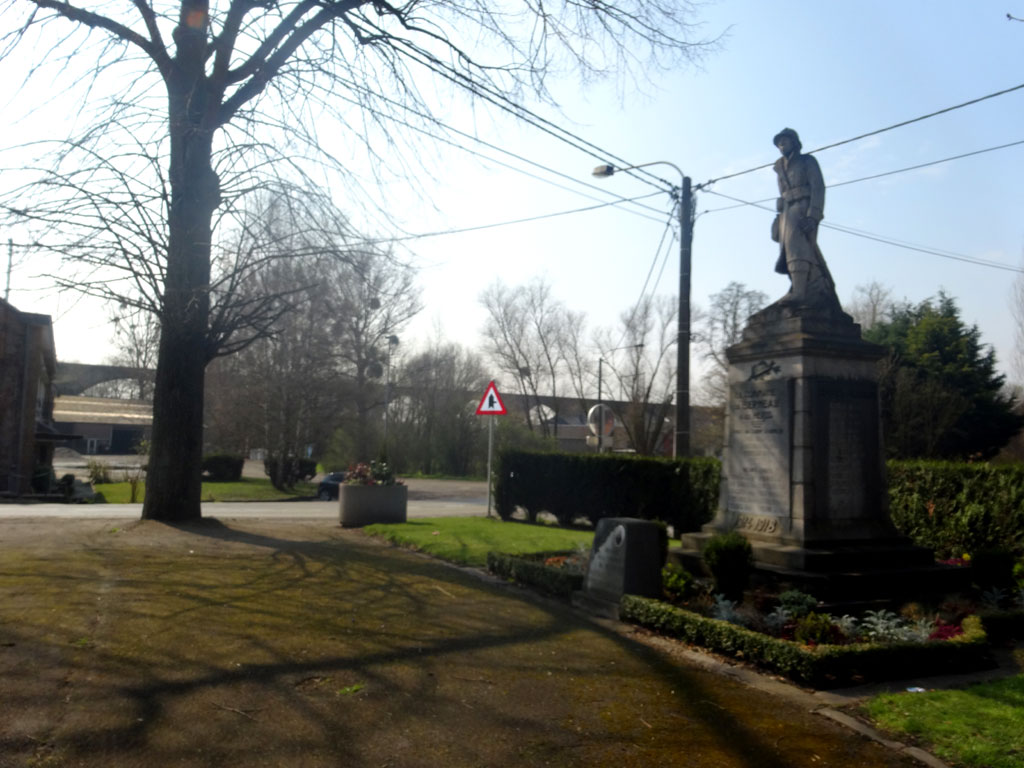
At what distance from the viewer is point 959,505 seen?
13078 millimetres

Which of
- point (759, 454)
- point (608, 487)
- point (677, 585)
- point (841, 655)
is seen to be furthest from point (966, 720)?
point (608, 487)

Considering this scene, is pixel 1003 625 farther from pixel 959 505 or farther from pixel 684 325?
pixel 684 325

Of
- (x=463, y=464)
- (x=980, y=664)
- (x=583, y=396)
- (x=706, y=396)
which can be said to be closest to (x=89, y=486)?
(x=463, y=464)

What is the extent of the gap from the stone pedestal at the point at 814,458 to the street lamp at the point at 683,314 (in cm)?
653

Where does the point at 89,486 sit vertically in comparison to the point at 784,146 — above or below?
below

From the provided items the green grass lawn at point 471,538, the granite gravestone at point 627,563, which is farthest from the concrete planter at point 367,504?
the granite gravestone at point 627,563

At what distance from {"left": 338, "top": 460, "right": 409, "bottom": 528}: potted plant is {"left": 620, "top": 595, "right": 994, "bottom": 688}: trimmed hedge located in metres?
10.0

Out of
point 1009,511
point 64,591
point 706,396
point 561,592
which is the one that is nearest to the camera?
point 64,591

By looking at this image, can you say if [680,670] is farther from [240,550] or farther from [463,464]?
[463,464]

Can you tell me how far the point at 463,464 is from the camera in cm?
5741

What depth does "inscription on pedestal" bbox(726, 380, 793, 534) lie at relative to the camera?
9352 mm

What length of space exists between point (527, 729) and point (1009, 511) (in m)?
10.4

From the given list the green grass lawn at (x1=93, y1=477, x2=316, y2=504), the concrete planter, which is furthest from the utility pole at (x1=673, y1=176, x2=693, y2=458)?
the green grass lawn at (x1=93, y1=477, x2=316, y2=504)

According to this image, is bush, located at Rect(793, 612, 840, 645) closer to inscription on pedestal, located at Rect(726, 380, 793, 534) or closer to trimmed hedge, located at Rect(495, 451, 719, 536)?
inscription on pedestal, located at Rect(726, 380, 793, 534)
